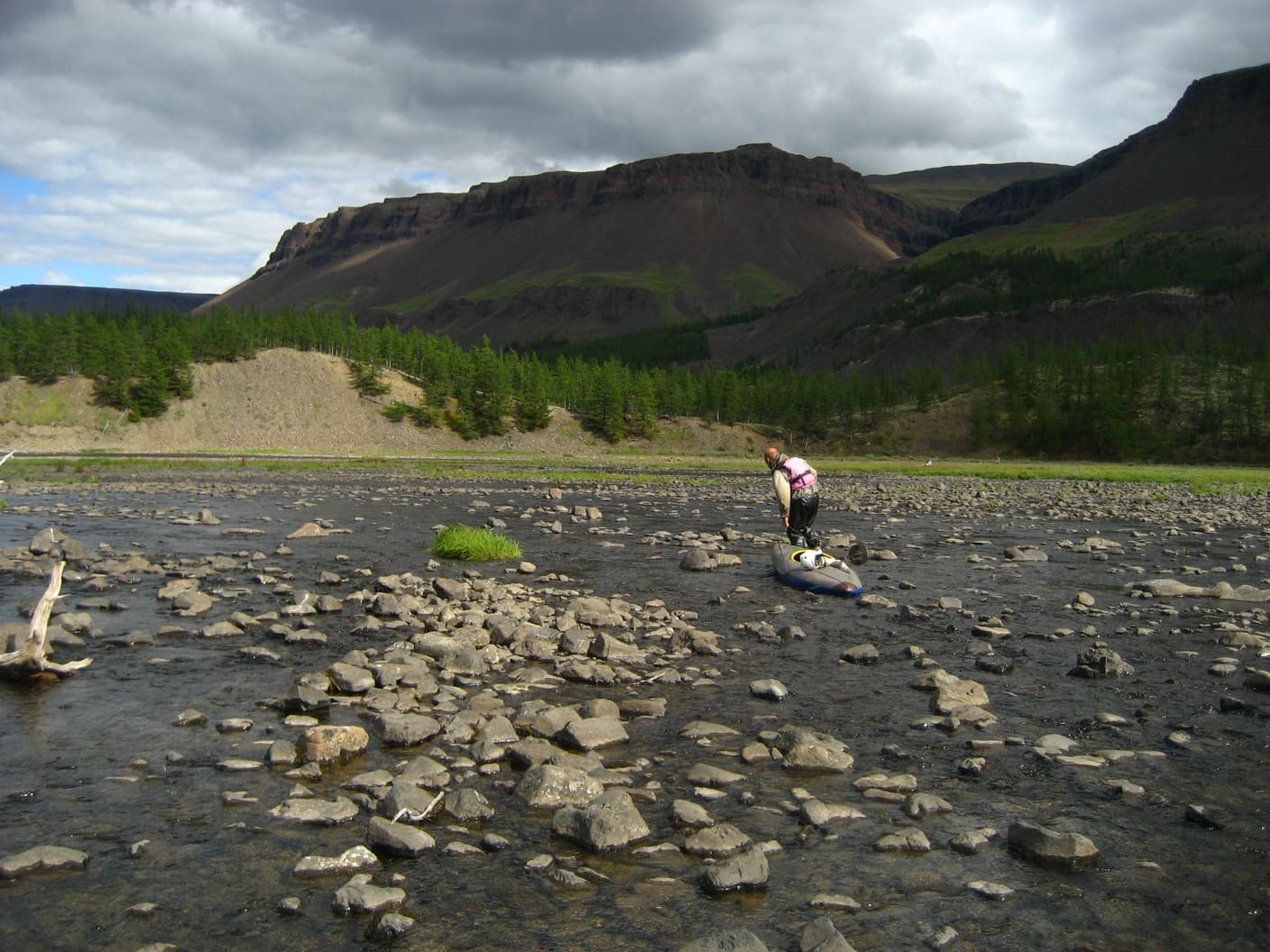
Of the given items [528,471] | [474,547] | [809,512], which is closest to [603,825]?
[809,512]

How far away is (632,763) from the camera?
11055 mm

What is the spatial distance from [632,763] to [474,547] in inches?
663

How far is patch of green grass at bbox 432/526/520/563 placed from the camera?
2705 centimetres

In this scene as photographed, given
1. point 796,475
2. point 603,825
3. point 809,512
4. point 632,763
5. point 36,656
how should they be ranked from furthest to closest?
point 809,512 → point 796,475 → point 36,656 → point 632,763 → point 603,825

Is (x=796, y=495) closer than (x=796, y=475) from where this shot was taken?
No

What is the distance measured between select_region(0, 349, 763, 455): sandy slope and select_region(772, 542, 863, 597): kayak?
9831cm

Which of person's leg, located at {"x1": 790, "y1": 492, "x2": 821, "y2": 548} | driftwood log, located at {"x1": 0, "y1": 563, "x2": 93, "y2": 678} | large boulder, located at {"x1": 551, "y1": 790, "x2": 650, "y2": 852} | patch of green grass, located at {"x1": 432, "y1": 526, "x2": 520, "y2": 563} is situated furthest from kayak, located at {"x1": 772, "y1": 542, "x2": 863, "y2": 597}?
driftwood log, located at {"x1": 0, "y1": 563, "x2": 93, "y2": 678}

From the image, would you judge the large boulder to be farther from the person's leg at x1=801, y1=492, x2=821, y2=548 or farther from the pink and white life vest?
the person's leg at x1=801, y1=492, x2=821, y2=548

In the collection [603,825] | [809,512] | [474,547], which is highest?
[809,512]

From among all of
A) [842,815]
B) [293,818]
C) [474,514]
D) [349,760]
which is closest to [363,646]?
[349,760]

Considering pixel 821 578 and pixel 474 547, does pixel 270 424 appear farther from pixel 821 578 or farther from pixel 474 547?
pixel 821 578

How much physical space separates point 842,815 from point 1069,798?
8.91 ft

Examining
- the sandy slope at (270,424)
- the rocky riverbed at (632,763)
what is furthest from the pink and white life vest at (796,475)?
the sandy slope at (270,424)

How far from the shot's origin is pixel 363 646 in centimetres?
1623
